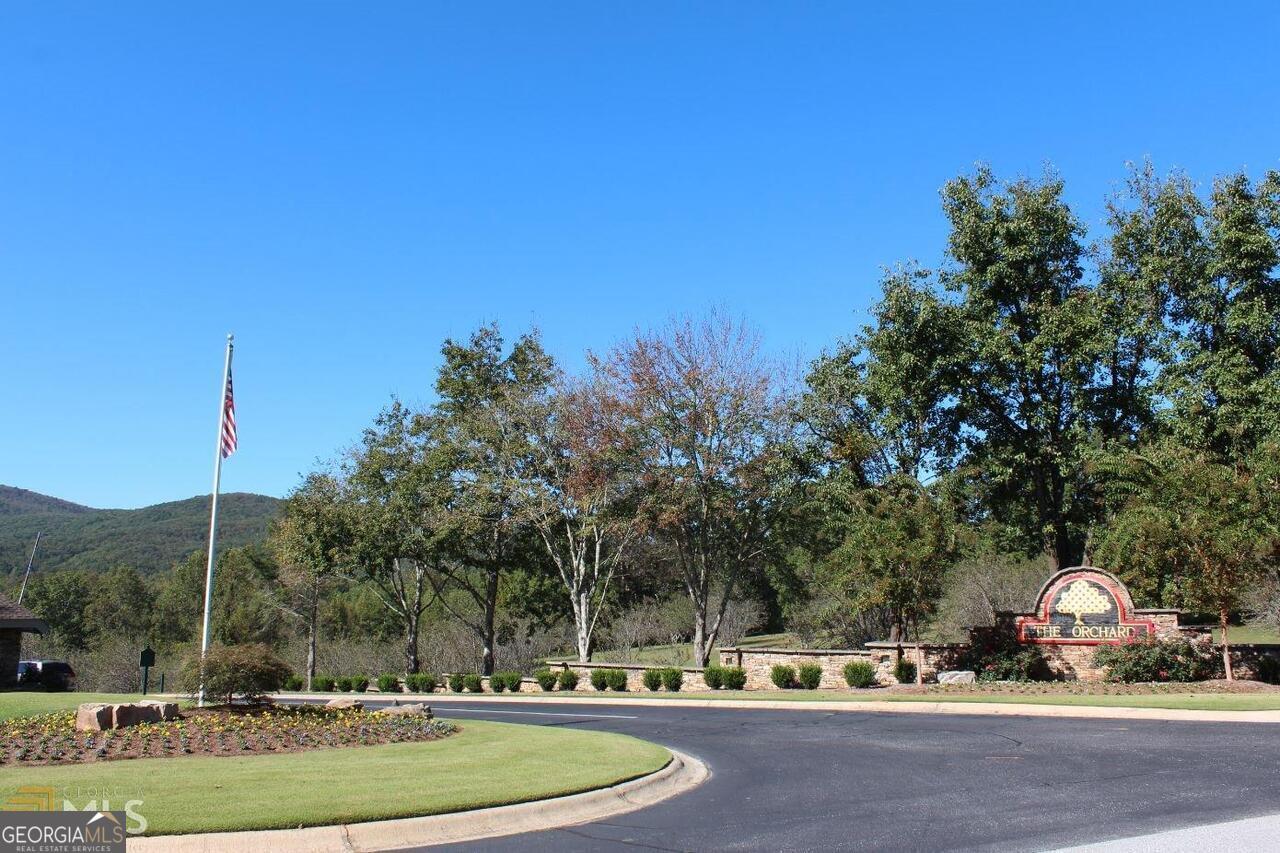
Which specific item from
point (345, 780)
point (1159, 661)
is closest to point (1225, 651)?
point (1159, 661)

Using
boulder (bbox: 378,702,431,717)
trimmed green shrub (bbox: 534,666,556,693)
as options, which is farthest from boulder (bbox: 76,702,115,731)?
trimmed green shrub (bbox: 534,666,556,693)

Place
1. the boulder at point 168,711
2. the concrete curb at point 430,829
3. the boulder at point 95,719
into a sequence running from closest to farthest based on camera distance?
1. the concrete curb at point 430,829
2. the boulder at point 95,719
3. the boulder at point 168,711

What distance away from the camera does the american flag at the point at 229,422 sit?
20.8 meters

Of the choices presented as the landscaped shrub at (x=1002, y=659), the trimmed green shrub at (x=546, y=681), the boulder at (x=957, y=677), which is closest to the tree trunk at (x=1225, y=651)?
the landscaped shrub at (x=1002, y=659)

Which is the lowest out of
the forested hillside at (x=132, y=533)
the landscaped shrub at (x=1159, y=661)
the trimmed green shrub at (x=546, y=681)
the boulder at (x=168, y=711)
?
the trimmed green shrub at (x=546, y=681)

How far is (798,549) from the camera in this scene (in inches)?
1608

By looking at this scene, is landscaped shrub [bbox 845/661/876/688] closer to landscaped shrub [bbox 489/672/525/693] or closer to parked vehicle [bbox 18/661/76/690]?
landscaped shrub [bbox 489/672/525/693]

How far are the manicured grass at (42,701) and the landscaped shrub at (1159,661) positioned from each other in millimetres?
22596

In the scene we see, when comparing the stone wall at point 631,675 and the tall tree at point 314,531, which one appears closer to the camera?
the stone wall at point 631,675

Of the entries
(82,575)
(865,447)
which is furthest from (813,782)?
(82,575)

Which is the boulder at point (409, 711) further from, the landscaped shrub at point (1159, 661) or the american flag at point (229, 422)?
the landscaped shrub at point (1159, 661)

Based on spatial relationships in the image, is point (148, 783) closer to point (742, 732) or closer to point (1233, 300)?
point (742, 732)

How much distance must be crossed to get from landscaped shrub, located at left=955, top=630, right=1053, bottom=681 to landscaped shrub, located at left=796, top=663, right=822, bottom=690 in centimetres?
381

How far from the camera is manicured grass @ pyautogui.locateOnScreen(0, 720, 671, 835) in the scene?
28.1 feet
